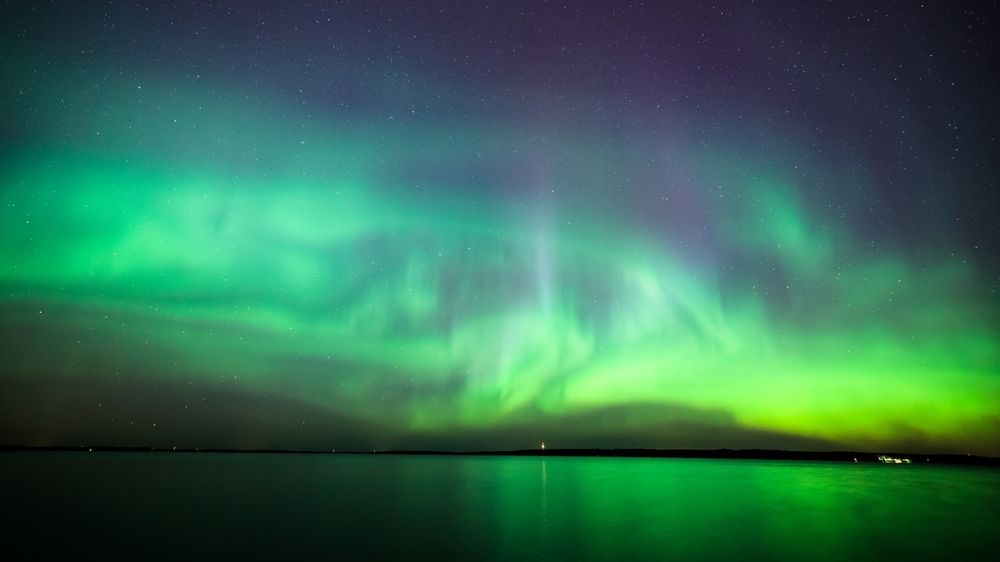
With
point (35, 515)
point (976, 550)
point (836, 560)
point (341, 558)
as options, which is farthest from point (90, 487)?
point (976, 550)

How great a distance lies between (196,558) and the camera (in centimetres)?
1900

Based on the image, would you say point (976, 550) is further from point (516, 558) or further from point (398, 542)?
point (398, 542)

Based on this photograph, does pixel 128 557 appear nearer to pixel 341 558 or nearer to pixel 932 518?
pixel 341 558

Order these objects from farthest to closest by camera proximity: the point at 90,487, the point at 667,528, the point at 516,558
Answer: the point at 90,487, the point at 667,528, the point at 516,558

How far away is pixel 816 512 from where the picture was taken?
127 feet

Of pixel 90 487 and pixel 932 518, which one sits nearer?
pixel 932 518

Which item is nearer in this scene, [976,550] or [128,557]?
[128,557]

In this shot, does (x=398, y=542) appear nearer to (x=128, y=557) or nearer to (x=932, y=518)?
(x=128, y=557)

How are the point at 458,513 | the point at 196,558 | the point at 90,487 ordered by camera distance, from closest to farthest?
the point at 196,558
the point at 458,513
the point at 90,487

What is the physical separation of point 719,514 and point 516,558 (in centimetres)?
2080

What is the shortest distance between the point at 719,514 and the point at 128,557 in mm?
30279

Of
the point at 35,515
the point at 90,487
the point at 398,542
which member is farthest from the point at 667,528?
the point at 90,487

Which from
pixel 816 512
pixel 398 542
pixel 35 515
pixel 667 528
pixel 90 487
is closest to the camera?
pixel 398 542

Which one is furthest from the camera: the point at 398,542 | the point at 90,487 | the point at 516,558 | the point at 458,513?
the point at 90,487
